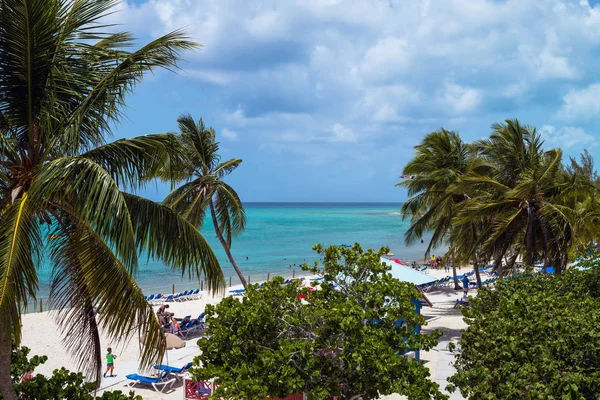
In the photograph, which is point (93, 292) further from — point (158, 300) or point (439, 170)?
point (158, 300)

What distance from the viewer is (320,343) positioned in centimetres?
592

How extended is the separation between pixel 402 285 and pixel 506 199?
803 cm

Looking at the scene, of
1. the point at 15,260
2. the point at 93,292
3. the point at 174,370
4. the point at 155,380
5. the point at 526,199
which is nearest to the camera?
the point at 15,260

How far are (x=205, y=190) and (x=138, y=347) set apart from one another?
18.4 ft

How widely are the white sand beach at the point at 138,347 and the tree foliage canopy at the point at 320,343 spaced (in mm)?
2260

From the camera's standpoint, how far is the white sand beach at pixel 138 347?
Answer: 11867 mm

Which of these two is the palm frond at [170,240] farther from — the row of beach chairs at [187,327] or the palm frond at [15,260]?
the row of beach chairs at [187,327]

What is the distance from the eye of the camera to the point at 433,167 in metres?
17.8

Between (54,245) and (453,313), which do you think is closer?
(54,245)

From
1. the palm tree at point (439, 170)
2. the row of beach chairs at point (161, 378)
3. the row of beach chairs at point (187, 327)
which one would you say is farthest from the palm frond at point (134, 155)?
the palm tree at point (439, 170)

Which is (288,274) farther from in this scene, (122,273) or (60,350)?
(122,273)

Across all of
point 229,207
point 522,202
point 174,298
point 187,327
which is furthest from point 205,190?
point 174,298

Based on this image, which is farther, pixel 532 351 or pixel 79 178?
pixel 532 351

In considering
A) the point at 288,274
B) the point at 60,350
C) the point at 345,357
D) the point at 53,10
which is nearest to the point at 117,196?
the point at 53,10
